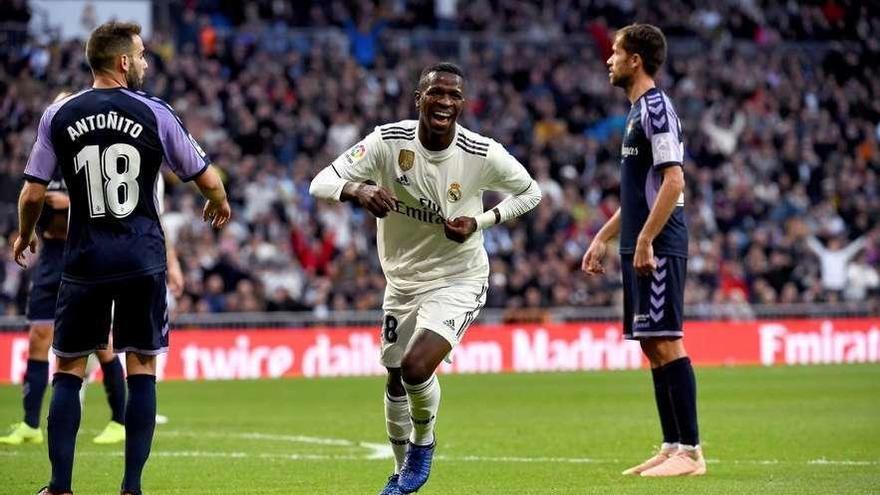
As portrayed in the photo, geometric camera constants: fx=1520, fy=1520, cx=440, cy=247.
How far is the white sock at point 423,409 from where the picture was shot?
27.0ft

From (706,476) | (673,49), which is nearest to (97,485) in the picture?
(706,476)

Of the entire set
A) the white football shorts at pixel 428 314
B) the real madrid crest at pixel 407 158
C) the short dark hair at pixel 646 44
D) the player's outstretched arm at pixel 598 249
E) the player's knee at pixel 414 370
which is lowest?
the player's knee at pixel 414 370

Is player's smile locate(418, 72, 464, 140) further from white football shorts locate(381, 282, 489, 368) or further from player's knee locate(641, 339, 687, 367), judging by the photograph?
player's knee locate(641, 339, 687, 367)

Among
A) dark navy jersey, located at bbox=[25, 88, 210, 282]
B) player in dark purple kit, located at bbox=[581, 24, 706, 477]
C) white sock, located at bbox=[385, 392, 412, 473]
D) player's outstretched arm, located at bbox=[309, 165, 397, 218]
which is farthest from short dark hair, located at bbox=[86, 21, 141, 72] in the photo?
player in dark purple kit, located at bbox=[581, 24, 706, 477]

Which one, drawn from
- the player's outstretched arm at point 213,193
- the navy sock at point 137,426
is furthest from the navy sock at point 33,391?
the player's outstretched arm at point 213,193

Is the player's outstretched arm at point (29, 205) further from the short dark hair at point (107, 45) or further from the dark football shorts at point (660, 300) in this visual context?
the dark football shorts at point (660, 300)

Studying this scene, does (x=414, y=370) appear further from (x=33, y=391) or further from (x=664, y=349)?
(x=33, y=391)

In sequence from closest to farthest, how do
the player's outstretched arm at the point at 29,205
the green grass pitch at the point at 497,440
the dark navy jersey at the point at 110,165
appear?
the dark navy jersey at the point at 110,165 < the player's outstretched arm at the point at 29,205 < the green grass pitch at the point at 497,440

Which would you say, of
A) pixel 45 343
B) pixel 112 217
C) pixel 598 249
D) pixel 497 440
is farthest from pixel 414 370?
pixel 45 343

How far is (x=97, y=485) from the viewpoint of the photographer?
9.14 meters

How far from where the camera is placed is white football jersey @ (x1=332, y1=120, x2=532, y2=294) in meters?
8.46

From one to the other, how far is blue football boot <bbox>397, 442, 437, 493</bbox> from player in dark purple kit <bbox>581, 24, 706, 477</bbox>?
1855 mm

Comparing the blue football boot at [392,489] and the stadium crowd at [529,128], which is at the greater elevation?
the stadium crowd at [529,128]

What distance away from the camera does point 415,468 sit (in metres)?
8.27
